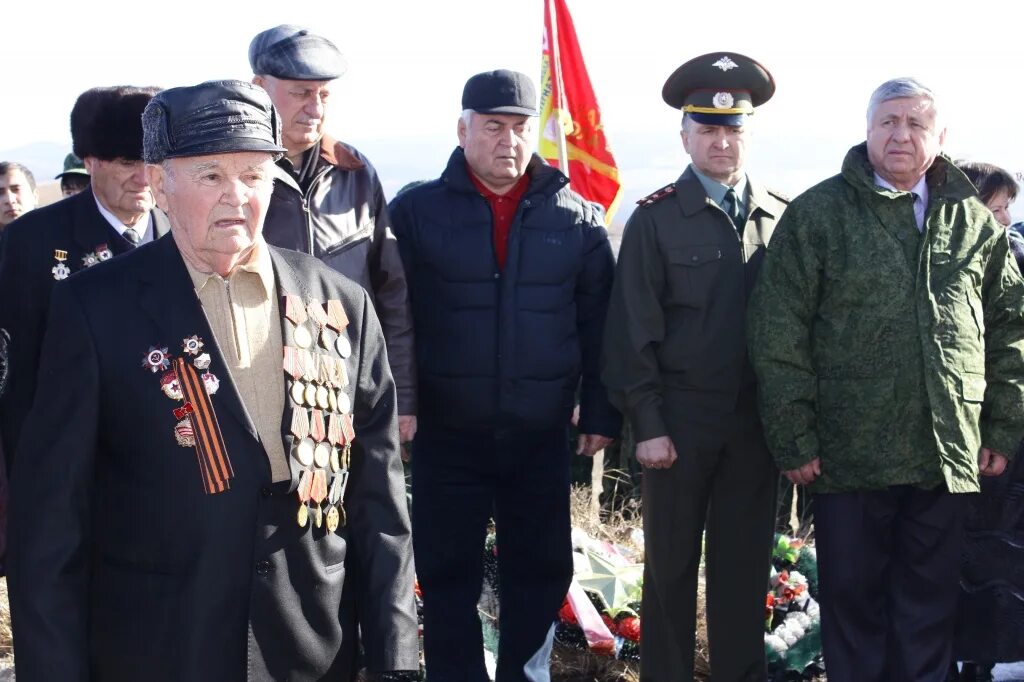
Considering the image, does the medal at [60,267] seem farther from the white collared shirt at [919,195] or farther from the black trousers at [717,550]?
the white collared shirt at [919,195]

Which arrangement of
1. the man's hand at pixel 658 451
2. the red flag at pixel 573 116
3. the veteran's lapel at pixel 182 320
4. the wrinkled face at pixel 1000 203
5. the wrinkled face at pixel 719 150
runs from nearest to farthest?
1. the veteran's lapel at pixel 182 320
2. the man's hand at pixel 658 451
3. the wrinkled face at pixel 719 150
4. the wrinkled face at pixel 1000 203
5. the red flag at pixel 573 116

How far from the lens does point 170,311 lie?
7.64ft

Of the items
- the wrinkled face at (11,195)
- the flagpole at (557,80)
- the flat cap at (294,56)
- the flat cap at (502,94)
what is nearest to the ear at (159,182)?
the flat cap at (294,56)

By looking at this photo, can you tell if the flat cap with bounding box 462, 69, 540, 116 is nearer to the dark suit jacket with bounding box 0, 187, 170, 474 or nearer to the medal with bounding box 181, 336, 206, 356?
the dark suit jacket with bounding box 0, 187, 170, 474

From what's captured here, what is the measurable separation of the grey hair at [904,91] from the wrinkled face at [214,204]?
88.3 inches

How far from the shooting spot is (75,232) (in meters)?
3.63

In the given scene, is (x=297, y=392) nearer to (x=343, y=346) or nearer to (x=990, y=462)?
(x=343, y=346)

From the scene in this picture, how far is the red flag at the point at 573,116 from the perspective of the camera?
22.9 feet

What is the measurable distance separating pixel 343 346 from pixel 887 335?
1957mm

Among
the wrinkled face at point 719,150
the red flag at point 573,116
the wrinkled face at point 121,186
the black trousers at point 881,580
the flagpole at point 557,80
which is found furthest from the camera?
the red flag at point 573,116

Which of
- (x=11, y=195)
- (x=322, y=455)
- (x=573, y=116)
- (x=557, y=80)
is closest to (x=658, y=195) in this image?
(x=322, y=455)

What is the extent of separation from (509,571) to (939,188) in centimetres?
195

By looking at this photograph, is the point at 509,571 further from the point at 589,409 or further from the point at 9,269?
the point at 9,269

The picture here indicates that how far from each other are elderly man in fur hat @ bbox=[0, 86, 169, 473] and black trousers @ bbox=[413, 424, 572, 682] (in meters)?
1.30
